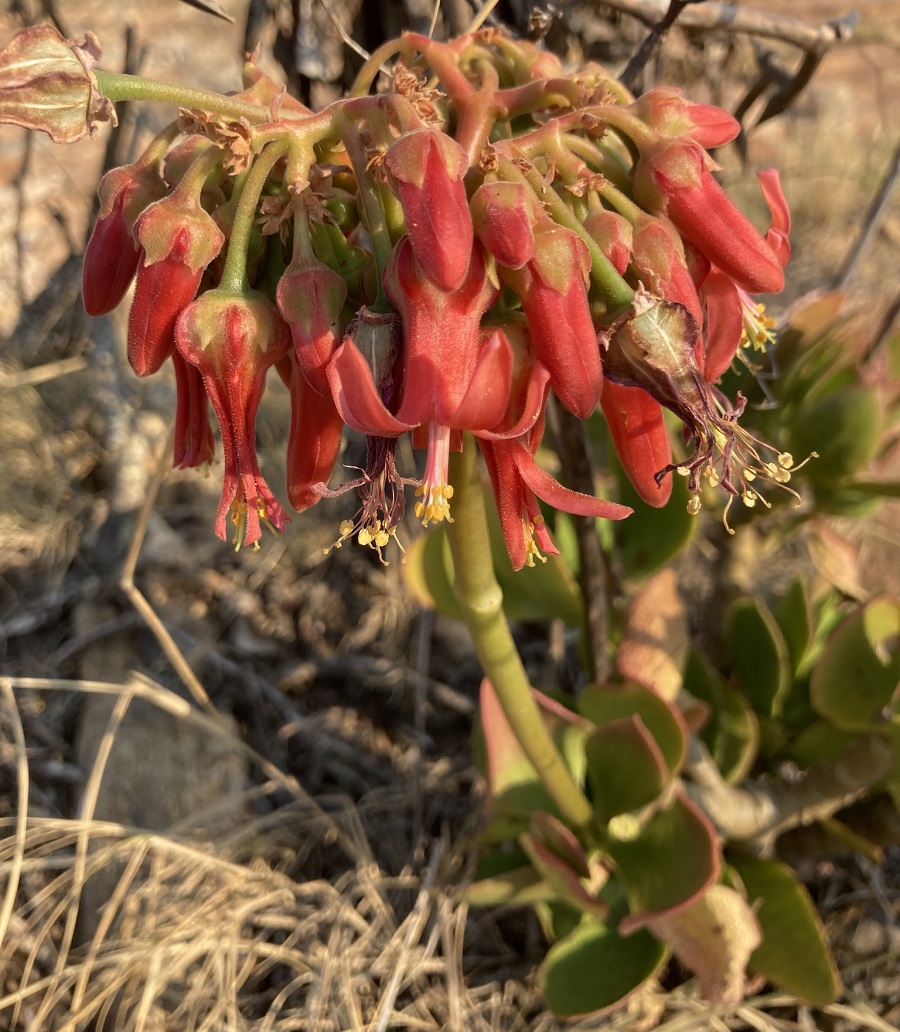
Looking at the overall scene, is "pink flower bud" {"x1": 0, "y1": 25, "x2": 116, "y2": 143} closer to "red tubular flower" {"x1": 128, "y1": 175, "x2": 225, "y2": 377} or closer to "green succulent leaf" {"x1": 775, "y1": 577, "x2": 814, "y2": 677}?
"red tubular flower" {"x1": 128, "y1": 175, "x2": 225, "y2": 377}

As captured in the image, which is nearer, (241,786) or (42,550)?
(241,786)

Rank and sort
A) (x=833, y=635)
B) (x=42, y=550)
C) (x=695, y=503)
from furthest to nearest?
1. (x=42, y=550)
2. (x=833, y=635)
3. (x=695, y=503)

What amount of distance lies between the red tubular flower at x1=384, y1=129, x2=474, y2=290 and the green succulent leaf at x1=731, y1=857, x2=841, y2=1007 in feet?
4.61

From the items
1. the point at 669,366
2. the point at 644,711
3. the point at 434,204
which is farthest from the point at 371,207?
the point at 644,711

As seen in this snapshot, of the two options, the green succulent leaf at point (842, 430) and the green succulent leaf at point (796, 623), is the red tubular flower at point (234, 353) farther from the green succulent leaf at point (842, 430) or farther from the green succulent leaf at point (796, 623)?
the green succulent leaf at point (796, 623)

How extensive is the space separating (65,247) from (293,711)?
7.75 ft

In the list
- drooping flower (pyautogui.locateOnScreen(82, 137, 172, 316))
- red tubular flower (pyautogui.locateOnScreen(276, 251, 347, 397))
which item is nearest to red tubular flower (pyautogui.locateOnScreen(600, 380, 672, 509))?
red tubular flower (pyautogui.locateOnScreen(276, 251, 347, 397))

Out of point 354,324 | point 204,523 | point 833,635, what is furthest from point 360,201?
point 204,523

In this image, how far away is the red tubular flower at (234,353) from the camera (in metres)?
1.03

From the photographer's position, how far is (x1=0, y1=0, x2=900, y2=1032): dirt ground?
1974 millimetres

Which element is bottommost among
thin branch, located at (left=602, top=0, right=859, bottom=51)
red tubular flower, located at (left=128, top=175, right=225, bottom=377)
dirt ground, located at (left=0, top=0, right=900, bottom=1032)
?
dirt ground, located at (left=0, top=0, right=900, bottom=1032)

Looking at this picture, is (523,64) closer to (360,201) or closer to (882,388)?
(360,201)

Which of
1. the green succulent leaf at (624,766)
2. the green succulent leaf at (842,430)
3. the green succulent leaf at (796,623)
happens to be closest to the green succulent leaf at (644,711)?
the green succulent leaf at (624,766)

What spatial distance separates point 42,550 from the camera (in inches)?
115
